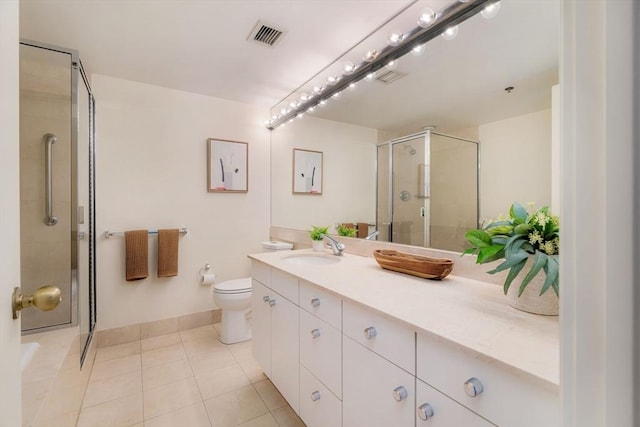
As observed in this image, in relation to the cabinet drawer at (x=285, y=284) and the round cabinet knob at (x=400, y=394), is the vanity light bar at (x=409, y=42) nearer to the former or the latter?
the cabinet drawer at (x=285, y=284)

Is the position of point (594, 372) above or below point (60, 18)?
below

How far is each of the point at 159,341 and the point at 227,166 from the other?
1.70m

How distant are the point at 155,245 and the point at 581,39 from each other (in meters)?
2.90

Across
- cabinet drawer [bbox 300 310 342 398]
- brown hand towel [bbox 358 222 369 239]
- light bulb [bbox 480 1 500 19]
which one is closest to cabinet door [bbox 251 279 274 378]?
cabinet drawer [bbox 300 310 342 398]

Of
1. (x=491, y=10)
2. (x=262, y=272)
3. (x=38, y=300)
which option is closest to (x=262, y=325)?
(x=262, y=272)

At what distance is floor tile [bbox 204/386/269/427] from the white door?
45.5 inches

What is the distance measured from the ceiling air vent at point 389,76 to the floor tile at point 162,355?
2.55 m

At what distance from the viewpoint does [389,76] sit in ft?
6.09

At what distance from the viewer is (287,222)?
9.53 feet

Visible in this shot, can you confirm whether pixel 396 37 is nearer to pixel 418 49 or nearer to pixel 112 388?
pixel 418 49

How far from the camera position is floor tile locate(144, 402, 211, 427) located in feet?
5.01

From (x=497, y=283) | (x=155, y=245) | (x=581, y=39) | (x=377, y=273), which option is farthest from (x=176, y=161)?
(x=581, y=39)

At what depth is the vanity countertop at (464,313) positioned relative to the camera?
0.67 m

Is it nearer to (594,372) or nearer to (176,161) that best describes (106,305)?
(176,161)
